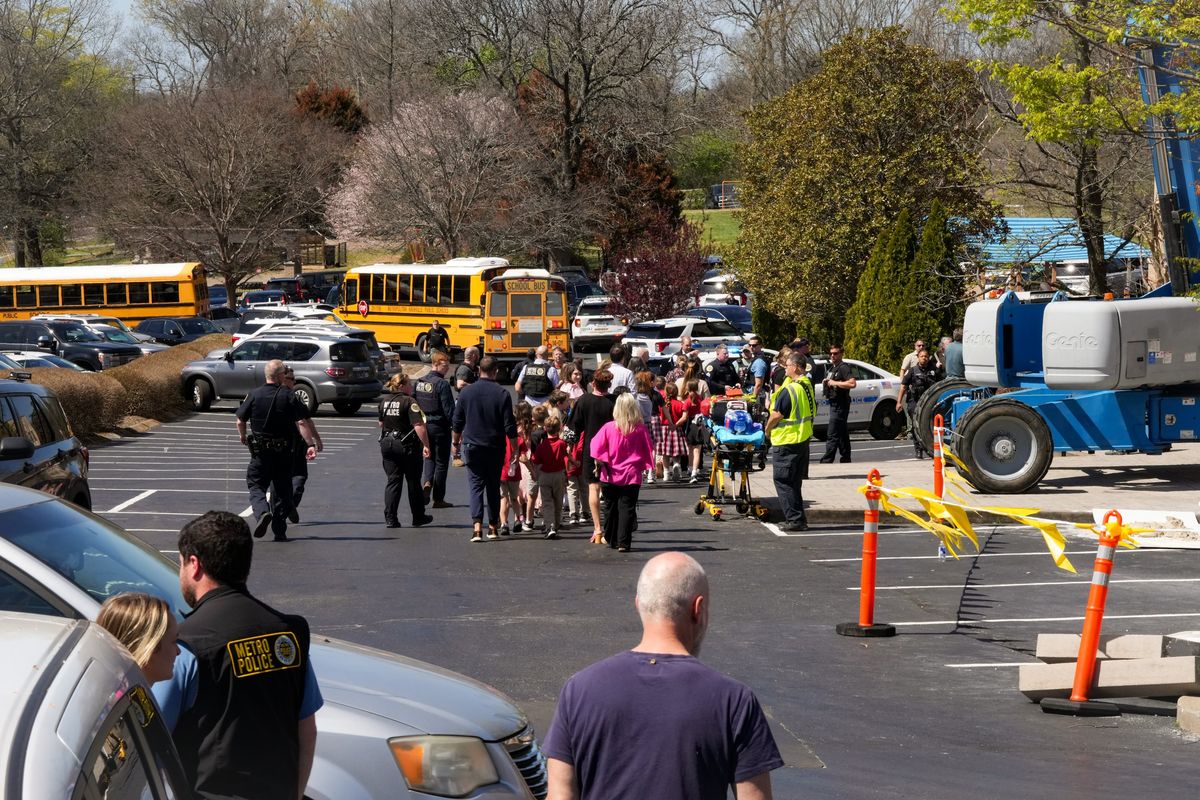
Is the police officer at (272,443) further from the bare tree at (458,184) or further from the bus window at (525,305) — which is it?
the bare tree at (458,184)

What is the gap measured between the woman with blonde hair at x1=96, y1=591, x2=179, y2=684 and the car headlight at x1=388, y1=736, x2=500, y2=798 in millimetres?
1150

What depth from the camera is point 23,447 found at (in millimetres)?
11977

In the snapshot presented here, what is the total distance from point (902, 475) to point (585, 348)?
29147 mm

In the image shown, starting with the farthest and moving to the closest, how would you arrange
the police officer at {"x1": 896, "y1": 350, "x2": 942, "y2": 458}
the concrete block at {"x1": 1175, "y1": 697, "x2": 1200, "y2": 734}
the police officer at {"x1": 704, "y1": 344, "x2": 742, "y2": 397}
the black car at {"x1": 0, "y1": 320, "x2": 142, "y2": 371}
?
the black car at {"x1": 0, "y1": 320, "x2": 142, "y2": 371}, the police officer at {"x1": 704, "y1": 344, "x2": 742, "y2": 397}, the police officer at {"x1": 896, "y1": 350, "x2": 942, "y2": 458}, the concrete block at {"x1": 1175, "y1": 697, "x2": 1200, "y2": 734}

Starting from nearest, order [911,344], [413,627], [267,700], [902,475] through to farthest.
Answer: [267,700] < [413,627] < [902,475] < [911,344]

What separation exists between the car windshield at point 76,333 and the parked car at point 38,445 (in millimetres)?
27970

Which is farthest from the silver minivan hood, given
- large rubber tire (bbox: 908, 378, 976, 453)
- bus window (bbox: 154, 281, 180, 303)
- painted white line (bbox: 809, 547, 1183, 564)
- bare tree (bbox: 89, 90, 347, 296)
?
bare tree (bbox: 89, 90, 347, 296)

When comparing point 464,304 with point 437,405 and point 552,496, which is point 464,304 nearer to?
point 437,405

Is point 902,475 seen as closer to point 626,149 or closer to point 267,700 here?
point 267,700

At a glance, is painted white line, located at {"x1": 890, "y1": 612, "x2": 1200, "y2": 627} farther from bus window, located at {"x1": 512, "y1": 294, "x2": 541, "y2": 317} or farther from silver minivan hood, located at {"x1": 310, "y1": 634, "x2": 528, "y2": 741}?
bus window, located at {"x1": 512, "y1": 294, "x2": 541, "y2": 317}

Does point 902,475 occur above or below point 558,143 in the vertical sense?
below

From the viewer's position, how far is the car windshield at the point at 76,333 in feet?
132

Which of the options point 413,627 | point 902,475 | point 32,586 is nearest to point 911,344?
point 902,475

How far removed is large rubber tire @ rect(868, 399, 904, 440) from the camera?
88.2ft
